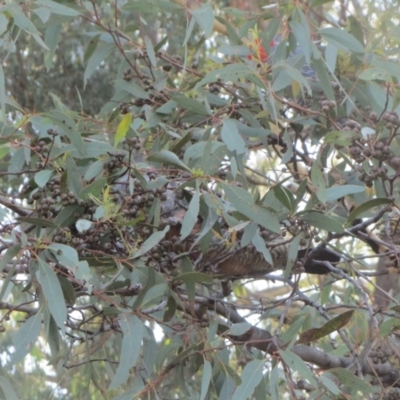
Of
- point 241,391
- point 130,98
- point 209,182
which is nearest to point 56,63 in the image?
point 130,98

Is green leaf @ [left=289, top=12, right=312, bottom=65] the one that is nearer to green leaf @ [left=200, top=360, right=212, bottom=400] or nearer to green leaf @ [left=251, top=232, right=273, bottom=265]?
green leaf @ [left=251, top=232, right=273, bottom=265]

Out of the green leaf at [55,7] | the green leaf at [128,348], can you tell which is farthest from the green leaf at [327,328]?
the green leaf at [55,7]

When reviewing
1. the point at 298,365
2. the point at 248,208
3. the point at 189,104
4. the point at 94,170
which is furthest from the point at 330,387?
the point at 189,104

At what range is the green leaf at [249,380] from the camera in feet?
4.19

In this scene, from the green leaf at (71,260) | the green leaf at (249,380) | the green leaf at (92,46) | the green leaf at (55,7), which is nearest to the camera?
the green leaf at (71,260)

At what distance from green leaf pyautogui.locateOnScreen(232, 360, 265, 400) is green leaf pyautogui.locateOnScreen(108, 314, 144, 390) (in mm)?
184

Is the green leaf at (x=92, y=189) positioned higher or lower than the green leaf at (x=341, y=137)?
lower

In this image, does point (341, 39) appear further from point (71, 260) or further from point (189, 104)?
point (71, 260)

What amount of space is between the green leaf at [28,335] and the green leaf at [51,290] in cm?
7

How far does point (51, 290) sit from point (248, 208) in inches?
13.9

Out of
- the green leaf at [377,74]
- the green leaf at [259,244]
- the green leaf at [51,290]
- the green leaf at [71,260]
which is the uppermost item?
the green leaf at [377,74]

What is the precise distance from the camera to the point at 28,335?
127 centimetres

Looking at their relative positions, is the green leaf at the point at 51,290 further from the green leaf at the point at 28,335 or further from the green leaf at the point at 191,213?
the green leaf at the point at 191,213

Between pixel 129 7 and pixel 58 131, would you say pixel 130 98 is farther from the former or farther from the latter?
pixel 58 131
